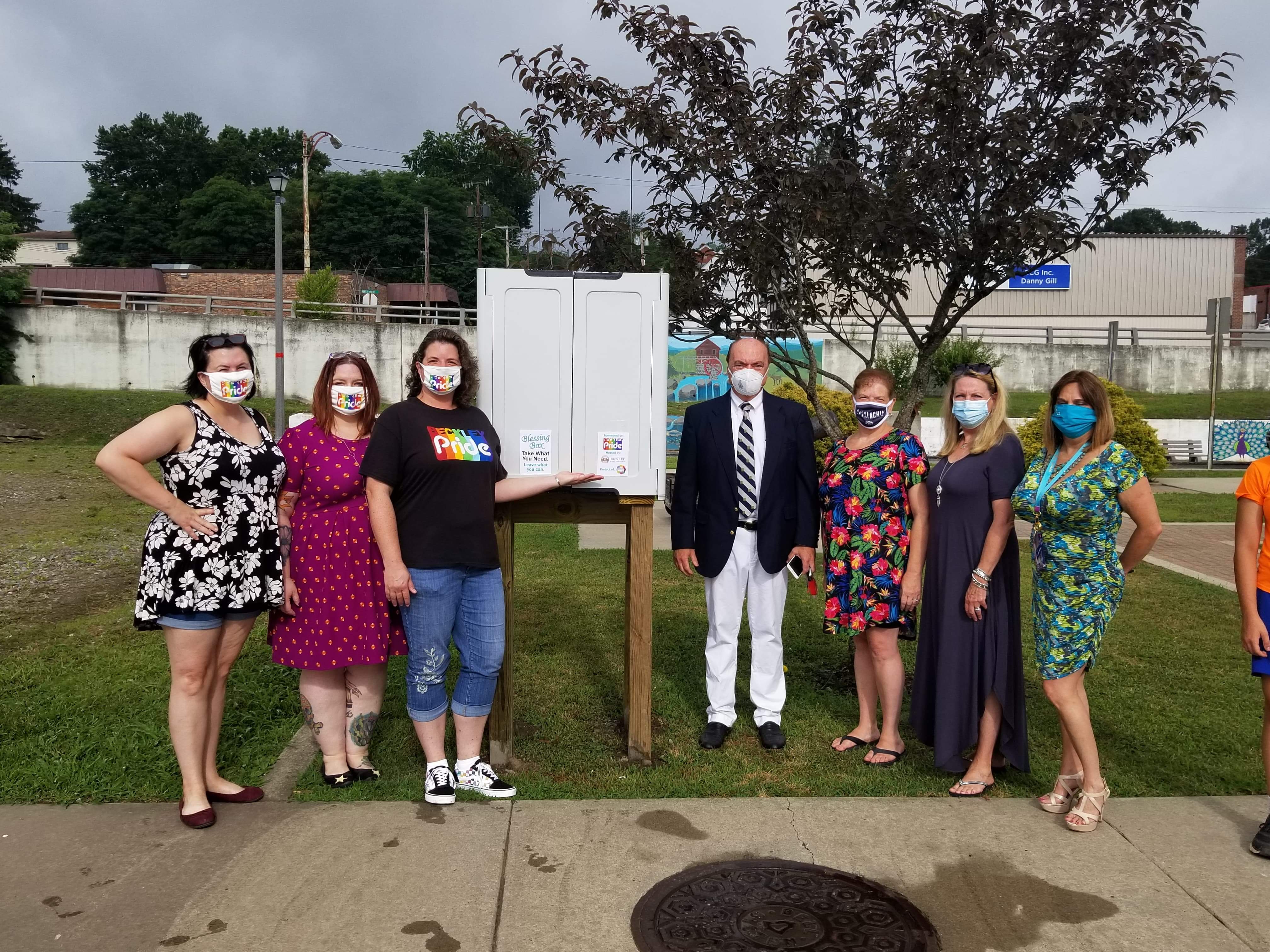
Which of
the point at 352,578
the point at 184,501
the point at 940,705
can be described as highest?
the point at 184,501

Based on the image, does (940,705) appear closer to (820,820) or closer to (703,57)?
(820,820)

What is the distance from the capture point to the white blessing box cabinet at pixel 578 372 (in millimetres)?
4414

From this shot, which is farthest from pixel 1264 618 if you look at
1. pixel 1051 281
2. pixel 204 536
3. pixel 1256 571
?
pixel 1051 281

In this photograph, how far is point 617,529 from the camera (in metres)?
12.0

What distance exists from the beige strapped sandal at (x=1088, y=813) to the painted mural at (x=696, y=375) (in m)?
11.6

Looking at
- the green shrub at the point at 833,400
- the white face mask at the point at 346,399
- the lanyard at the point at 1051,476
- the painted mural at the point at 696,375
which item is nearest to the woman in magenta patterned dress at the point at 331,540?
the white face mask at the point at 346,399

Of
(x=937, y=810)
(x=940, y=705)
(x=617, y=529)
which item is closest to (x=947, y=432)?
(x=940, y=705)

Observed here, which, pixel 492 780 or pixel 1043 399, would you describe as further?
pixel 1043 399

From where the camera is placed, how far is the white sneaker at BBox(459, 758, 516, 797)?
4.27 metres

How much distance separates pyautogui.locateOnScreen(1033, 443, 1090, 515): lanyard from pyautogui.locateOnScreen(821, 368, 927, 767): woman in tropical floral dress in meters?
0.60

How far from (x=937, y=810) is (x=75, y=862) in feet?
10.7

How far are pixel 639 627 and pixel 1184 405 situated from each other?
90.4 feet

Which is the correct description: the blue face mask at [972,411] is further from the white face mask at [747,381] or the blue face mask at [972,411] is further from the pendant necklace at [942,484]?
the white face mask at [747,381]

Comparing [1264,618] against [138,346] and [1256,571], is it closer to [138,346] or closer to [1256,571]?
[1256,571]
